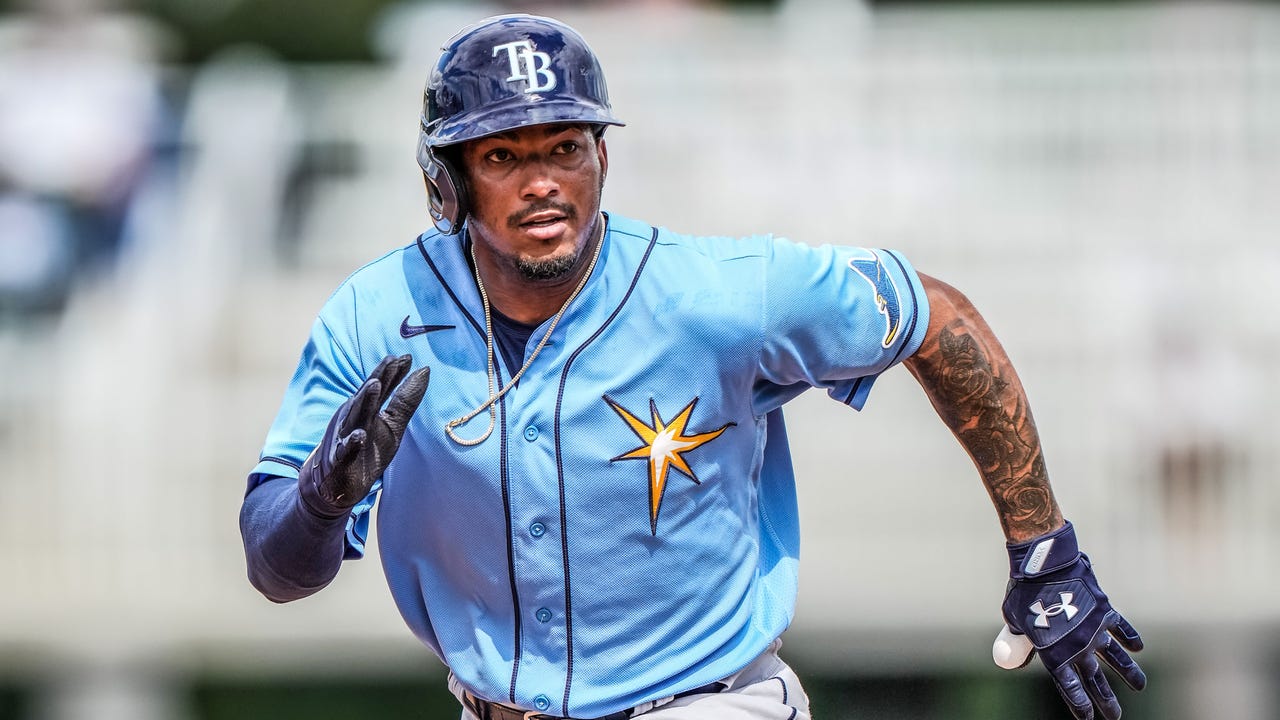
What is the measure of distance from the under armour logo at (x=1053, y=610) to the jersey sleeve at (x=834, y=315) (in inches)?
26.5

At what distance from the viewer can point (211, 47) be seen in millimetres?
13219

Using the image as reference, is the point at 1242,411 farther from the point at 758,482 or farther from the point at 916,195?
the point at 758,482

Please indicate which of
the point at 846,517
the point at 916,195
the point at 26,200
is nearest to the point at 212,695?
the point at 26,200

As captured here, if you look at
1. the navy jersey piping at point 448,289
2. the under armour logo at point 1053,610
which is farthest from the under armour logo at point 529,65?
the under armour logo at point 1053,610

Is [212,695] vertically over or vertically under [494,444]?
under

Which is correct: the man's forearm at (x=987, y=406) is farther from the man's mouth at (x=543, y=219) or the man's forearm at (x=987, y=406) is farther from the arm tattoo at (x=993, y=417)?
the man's mouth at (x=543, y=219)

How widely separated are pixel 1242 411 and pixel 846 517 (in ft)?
6.53

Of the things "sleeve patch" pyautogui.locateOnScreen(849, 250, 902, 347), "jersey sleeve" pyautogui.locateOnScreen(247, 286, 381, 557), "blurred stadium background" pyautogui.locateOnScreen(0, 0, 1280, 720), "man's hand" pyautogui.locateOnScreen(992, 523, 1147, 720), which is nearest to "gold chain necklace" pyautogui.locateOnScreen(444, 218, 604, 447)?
"jersey sleeve" pyautogui.locateOnScreen(247, 286, 381, 557)

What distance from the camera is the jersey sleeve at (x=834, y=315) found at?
4.08 meters

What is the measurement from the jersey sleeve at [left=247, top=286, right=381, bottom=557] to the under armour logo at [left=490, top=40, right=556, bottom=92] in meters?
0.65

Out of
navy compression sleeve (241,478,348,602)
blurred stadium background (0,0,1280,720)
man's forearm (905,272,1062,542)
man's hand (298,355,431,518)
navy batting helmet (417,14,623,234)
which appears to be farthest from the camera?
blurred stadium background (0,0,1280,720)

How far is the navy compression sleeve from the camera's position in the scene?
12.4 ft

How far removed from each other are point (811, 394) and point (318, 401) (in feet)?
18.1

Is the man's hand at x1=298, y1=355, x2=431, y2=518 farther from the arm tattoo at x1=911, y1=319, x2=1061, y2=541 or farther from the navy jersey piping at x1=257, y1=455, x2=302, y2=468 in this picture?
the arm tattoo at x1=911, y1=319, x2=1061, y2=541
